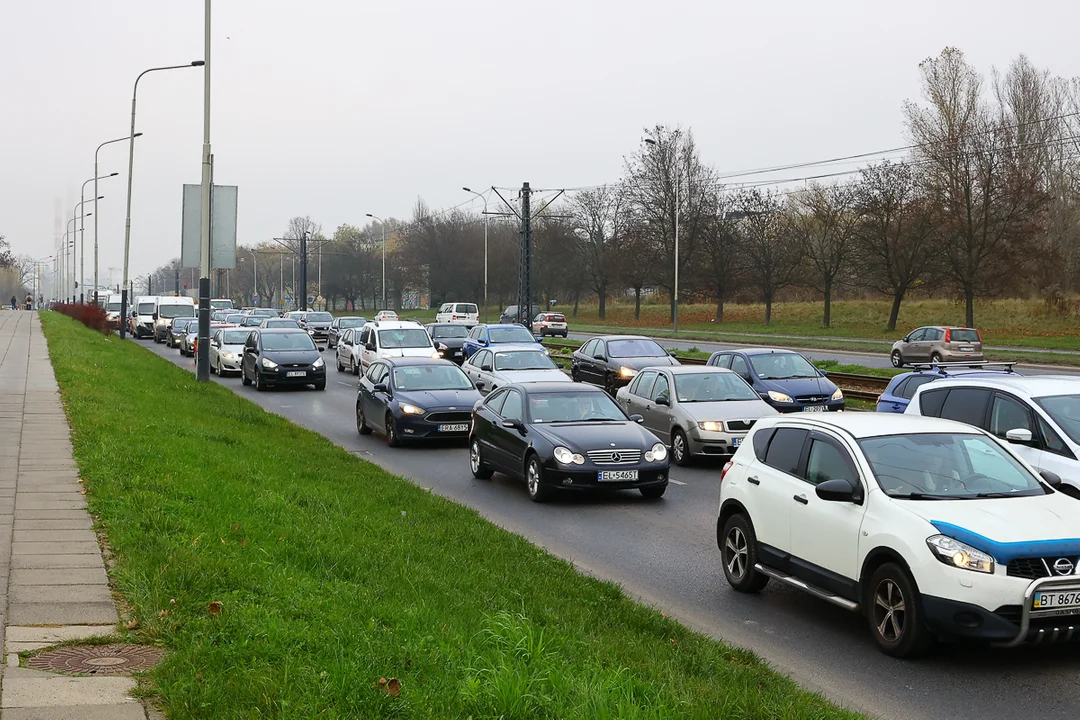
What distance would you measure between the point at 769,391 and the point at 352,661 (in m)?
16.4

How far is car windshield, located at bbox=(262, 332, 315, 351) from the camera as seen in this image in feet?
102

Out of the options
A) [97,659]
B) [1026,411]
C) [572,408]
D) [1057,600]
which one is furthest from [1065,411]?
[97,659]

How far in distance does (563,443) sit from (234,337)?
25.1 meters

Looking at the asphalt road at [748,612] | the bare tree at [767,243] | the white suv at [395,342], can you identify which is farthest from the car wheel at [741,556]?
the bare tree at [767,243]

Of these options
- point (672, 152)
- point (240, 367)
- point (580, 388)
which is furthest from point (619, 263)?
point (580, 388)

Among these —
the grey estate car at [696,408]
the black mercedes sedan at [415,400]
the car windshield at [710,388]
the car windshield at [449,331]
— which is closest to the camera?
the grey estate car at [696,408]

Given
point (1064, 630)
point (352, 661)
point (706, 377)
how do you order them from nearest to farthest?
point (352, 661) → point (1064, 630) → point (706, 377)

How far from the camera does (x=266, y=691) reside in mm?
5055

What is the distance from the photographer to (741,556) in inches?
356

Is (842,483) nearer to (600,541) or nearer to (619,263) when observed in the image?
(600,541)

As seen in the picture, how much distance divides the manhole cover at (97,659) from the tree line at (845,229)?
178 feet

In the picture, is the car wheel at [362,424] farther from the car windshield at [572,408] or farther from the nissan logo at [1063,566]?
the nissan logo at [1063,566]

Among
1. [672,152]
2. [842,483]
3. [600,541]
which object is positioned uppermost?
[672,152]

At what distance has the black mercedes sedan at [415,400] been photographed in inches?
734
